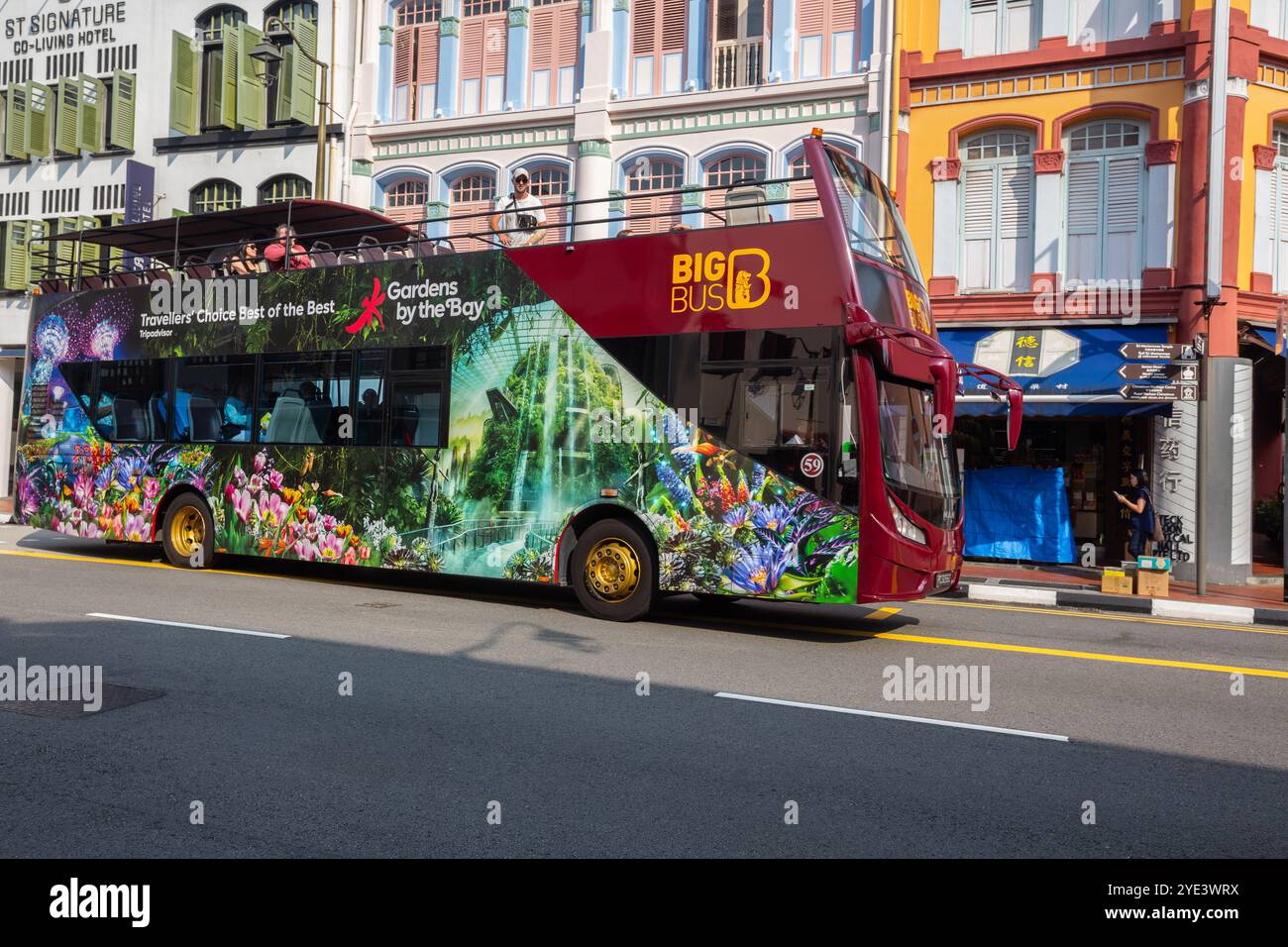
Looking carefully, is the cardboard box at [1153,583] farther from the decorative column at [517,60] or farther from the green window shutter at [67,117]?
the green window shutter at [67,117]

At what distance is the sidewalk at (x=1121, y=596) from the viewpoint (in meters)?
13.5

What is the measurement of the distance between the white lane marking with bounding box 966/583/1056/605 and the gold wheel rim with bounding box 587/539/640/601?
6.01 meters

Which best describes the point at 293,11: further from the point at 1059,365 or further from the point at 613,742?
the point at 613,742

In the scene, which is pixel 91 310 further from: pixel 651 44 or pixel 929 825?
pixel 929 825

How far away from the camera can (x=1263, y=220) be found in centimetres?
1831

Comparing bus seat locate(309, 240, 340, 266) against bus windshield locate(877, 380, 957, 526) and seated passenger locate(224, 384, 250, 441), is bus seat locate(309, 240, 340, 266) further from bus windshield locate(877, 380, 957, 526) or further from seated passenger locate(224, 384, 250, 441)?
bus windshield locate(877, 380, 957, 526)

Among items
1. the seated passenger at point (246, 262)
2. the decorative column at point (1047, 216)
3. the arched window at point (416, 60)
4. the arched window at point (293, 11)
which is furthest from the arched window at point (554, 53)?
the seated passenger at point (246, 262)

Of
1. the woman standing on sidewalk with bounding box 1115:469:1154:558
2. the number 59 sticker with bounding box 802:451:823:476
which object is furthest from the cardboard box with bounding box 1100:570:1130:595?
the number 59 sticker with bounding box 802:451:823:476

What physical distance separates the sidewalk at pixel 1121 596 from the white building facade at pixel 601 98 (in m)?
7.78

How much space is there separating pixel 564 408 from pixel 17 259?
74.1 feet

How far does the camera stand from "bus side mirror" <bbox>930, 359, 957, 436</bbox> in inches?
366

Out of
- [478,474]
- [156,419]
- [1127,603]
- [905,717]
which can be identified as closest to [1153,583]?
[1127,603]

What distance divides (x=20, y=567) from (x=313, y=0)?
15977 millimetres
